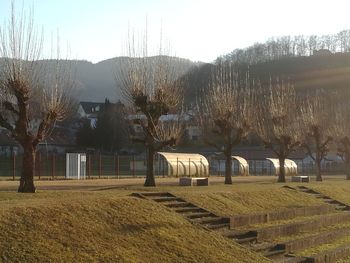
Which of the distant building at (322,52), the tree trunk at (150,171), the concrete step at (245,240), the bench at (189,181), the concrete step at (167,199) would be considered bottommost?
the concrete step at (245,240)

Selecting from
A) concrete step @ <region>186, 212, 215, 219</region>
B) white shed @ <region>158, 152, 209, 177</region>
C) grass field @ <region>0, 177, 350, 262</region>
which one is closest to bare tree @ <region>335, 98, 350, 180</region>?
white shed @ <region>158, 152, 209, 177</region>

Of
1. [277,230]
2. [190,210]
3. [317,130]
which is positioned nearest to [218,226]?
[190,210]

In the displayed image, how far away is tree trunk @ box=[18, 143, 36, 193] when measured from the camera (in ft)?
75.8

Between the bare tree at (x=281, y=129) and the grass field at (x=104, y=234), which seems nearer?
the grass field at (x=104, y=234)

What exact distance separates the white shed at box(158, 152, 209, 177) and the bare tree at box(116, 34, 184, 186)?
23188 mm

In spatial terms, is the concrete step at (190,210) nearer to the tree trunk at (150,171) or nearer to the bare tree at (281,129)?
the tree trunk at (150,171)

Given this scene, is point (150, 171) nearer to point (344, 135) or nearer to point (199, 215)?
point (199, 215)

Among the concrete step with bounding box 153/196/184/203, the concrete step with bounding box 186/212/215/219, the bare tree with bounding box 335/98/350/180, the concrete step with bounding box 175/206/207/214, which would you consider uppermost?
Answer: the bare tree with bounding box 335/98/350/180

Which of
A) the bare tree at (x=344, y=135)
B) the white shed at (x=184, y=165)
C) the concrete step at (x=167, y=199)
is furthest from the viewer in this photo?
the bare tree at (x=344, y=135)

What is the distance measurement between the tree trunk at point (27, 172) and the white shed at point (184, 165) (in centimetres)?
3296

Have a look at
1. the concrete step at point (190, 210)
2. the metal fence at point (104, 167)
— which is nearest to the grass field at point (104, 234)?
the concrete step at point (190, 210)

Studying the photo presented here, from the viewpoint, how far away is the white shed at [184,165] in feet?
185

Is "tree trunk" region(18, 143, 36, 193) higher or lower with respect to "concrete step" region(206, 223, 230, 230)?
higher

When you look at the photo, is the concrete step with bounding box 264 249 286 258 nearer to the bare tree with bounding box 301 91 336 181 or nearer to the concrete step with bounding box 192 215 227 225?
the concrete step with bounding box 192 215 227 225
